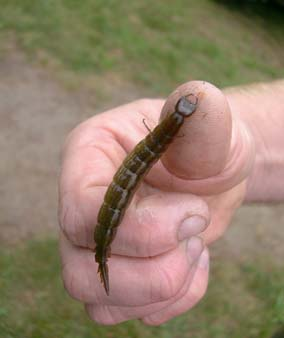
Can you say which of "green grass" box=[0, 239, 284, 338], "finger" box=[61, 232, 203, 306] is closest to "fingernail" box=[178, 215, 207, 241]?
"finger" box=[61, 232, 203, 306]

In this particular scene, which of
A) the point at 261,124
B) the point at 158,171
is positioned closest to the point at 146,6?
the point at 261,124

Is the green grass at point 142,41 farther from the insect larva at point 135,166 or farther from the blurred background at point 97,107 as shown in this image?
the insect larva at point 135,166

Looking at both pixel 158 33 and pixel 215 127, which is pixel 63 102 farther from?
pixel 215 127

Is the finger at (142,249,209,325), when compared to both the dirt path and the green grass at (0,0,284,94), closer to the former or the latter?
the dirt path

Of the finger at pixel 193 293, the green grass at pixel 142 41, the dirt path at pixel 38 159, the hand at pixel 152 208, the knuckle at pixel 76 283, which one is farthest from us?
the green grass at pixel 142 41

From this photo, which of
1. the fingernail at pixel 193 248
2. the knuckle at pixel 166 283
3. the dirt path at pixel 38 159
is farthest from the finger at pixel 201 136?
the dirt path at pixel 38 159

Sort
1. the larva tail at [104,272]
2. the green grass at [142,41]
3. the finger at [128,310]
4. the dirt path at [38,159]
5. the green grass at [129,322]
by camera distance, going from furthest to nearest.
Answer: the green grass at [142,41], the dirt path at [38,159], the green grass at [129,322], the finger at [128,310], the larva tail at [104,272]
